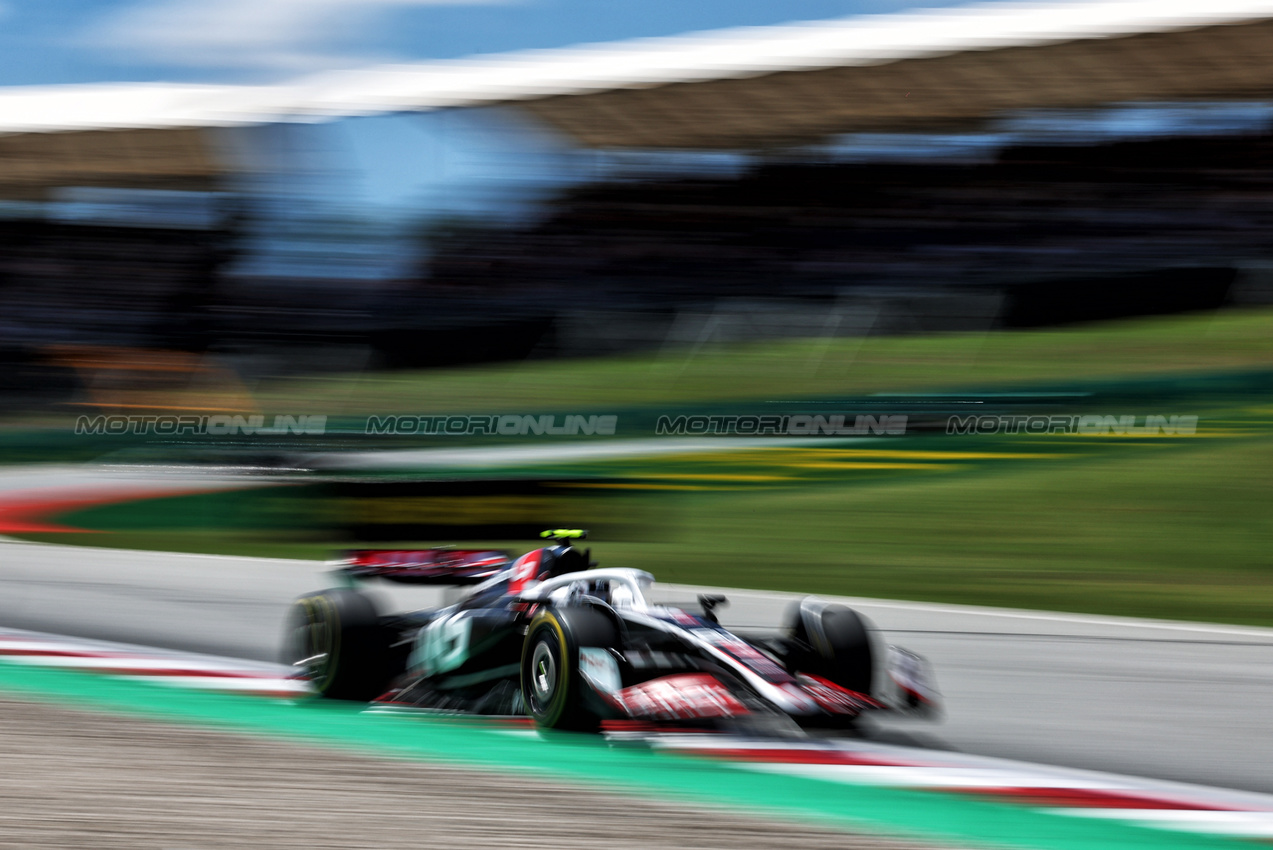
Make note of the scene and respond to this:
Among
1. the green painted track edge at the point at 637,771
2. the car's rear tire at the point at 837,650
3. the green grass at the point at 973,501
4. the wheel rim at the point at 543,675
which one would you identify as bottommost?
the green painted track edge at the point at 637,771

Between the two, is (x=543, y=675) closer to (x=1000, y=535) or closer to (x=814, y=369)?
(x=1000, y=535)

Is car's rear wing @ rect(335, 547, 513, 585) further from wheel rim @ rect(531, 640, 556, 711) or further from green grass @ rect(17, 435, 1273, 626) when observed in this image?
green grass @ rect(17, 435, 1273, 626)

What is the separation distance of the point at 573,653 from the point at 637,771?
363mm

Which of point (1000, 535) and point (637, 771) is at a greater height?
point (1000, 535)

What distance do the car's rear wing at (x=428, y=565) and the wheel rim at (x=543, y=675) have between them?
540 millimetres

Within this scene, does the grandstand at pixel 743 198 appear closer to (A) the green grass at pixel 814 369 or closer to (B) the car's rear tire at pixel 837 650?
(A) the green grass at pixel 814 369

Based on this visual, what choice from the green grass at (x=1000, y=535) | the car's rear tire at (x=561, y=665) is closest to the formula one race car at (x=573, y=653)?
the car's rear tire at (x=561, y=665)

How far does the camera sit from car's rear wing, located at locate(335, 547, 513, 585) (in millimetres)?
3645

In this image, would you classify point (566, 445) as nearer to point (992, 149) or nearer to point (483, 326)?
point (483, 326)

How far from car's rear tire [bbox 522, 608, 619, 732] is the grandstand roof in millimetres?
12103

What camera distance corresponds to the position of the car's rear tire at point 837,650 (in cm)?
316

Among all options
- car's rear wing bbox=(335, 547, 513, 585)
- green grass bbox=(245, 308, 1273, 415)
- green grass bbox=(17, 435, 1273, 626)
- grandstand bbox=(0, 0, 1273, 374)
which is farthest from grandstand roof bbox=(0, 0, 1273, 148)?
car's rear wing bbox=(335, 547, 513, 585)

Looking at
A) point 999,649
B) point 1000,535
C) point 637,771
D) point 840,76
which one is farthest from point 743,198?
point 637,771

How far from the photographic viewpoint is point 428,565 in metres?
3.67
